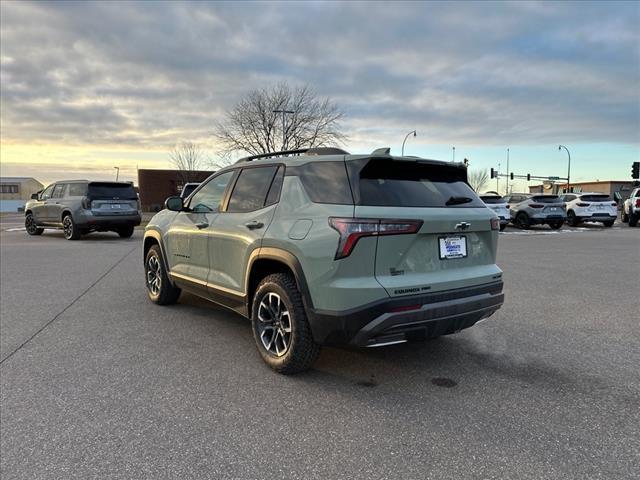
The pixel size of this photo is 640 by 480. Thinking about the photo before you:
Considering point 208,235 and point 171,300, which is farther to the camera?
point 171,300

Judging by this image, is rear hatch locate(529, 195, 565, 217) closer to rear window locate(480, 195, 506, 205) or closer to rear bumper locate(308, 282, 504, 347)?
rear window locate(480, 195, 506, 205)

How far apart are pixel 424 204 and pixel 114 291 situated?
544 cm

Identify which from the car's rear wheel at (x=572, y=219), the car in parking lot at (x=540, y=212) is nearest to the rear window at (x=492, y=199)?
the car in parking lot at (x=540, y=212)

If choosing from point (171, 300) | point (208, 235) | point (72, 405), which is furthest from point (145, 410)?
point (171, 300)

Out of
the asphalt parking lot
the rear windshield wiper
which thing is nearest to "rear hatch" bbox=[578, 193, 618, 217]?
the asphalt parking lot

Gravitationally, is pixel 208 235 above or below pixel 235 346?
above

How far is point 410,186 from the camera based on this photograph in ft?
11.8

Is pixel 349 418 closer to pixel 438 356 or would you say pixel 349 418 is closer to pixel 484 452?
pixel 484 452

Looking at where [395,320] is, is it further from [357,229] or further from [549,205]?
[549,205]

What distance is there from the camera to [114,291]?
714cm

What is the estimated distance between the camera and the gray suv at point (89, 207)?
1468 centimetres

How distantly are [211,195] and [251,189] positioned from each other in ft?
2.89

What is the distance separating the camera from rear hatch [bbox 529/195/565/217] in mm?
21422

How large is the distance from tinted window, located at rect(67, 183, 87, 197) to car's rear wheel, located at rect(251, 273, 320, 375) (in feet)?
42.3
